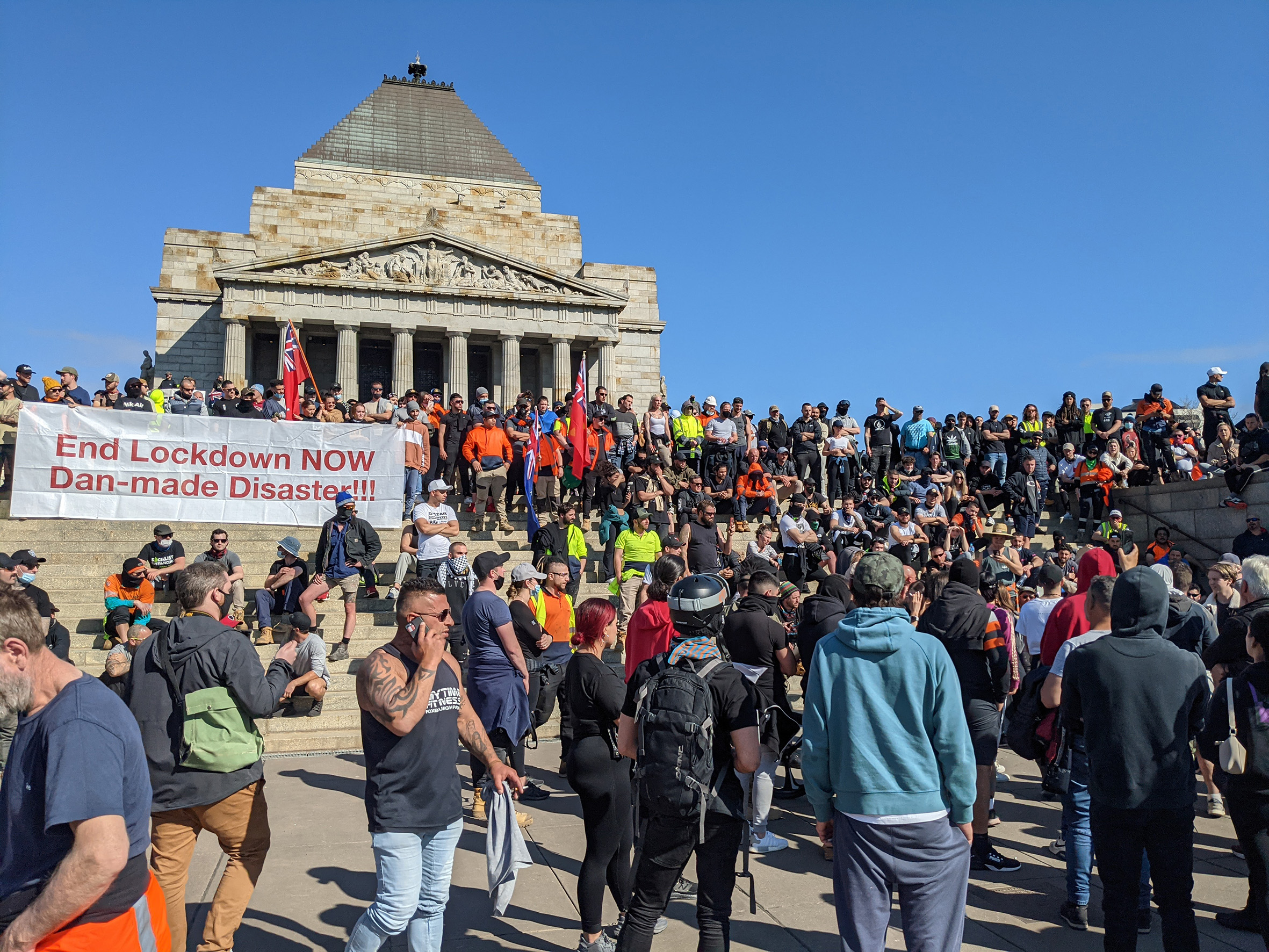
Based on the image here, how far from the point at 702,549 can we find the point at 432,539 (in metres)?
3.72

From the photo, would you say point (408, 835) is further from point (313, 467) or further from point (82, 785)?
point (313, 467)

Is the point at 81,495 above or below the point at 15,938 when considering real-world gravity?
above

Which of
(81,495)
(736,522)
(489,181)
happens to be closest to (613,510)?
(736,522)

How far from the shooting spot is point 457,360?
3253 centimetres

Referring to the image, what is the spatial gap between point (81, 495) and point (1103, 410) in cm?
1786

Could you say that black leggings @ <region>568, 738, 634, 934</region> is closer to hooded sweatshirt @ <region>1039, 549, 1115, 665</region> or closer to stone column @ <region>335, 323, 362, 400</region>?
hooded sweatshirt @ <region>1039, 549, 1115, 665</region>

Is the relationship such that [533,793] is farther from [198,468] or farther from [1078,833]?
[198,468]

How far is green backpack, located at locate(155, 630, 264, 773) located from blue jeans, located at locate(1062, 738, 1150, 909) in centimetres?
415

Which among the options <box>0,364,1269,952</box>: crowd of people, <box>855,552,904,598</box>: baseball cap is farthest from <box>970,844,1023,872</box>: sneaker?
<box>855,552,904,598</box>: baseball cap

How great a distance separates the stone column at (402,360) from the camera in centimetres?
3172

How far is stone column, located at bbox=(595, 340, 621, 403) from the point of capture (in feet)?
113

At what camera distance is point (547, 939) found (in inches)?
177

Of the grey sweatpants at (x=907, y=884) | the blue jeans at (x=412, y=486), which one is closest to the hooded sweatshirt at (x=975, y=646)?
the grey sweatpants at (x=907, y=884)

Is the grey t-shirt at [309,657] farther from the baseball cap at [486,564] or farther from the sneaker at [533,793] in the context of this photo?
the baseball cap at [486,564]
